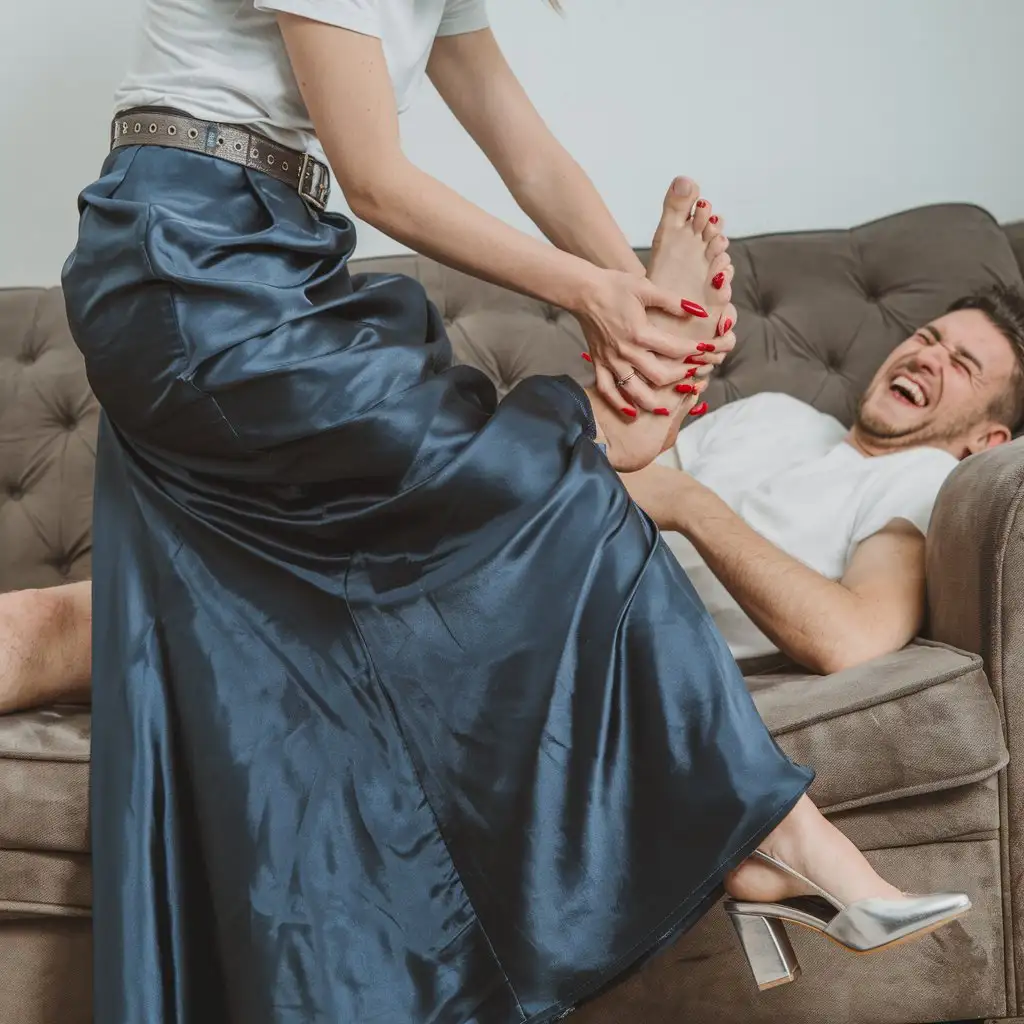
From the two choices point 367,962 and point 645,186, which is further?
point 645,186

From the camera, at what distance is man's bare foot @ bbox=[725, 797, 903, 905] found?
88cm

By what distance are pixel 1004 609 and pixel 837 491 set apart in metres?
0.42

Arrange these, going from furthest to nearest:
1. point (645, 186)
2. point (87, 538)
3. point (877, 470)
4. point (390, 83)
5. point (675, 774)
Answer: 1. point (645, 186)
2. point (87, 538)
3. point (877, 470)
4. point (390, 83)
5. point (675, 774)

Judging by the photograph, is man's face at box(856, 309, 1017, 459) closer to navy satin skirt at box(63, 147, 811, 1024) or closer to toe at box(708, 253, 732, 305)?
toe at box(708, 253, 732, 305)

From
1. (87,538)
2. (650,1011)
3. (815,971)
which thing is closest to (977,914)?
(815,971)

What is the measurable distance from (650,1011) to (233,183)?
2.87 feet

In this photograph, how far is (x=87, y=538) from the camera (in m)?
1.65

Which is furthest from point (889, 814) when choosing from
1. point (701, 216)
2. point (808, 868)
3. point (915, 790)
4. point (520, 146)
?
point (520, 146)

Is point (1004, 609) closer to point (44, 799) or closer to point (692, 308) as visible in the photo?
point (692, 308)

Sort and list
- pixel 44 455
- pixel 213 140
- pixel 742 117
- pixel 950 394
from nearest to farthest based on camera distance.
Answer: pixel 213 140 → pixel 950 394 → pixel 44 455 → pixel 742 117

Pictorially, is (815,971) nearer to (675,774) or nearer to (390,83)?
(675,774)

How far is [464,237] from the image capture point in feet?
3.30

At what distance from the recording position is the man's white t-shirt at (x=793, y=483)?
1388 mm

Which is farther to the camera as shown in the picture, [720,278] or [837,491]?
[837,491]
